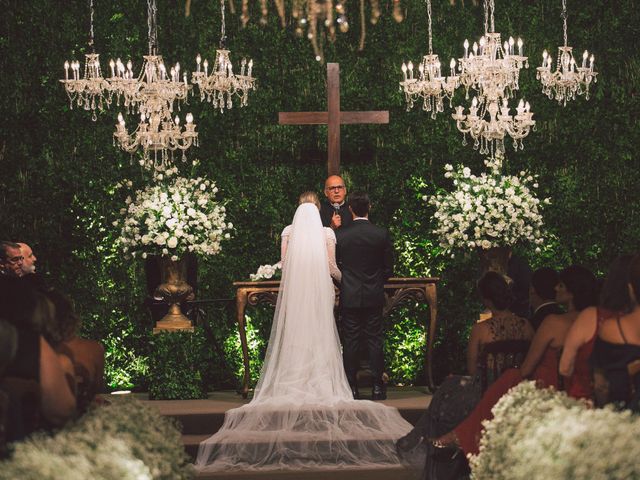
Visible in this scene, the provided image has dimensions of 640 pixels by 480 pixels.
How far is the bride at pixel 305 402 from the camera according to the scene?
700 cm

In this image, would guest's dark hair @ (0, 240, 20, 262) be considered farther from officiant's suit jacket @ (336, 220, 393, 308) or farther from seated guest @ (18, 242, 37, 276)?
officiant's suit jacket @ (336, 220, 393, 308)

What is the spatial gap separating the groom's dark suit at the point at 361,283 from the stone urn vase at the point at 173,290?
1314 millimetres

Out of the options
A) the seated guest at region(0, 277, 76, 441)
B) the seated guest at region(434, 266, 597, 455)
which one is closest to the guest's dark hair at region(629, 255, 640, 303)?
the seated guest at region(434, 266, 597, 455)

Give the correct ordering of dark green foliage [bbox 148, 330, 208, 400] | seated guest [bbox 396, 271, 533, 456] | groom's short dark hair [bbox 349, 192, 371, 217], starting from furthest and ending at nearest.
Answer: dark green foliage [bbox 148, 330, 208, 400] → groom's short dark hair [bbox 349, 192, 371, 217] → seated guest [bbox 396, 271, 533, 456]

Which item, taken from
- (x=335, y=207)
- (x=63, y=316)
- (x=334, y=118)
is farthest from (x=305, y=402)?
(x=63, y=316)

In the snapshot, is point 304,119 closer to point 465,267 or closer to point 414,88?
point 414,88

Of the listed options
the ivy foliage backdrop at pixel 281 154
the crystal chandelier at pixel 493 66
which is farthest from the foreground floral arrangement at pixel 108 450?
the ivy foliage backdrop at pixel 281 154

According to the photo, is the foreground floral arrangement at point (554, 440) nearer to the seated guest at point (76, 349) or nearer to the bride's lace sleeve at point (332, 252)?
the seated guest at point (76, 349)

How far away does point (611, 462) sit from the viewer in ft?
12.0

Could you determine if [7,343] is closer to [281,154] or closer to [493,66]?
[493,66]

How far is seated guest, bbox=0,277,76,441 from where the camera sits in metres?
3.84

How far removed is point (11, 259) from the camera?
7.04 m

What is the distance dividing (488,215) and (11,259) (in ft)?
12.4

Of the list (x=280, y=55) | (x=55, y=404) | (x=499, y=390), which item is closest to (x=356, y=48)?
(x=280, y=55)
